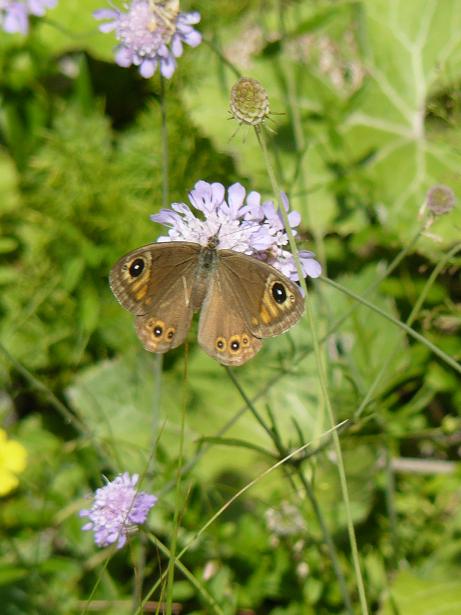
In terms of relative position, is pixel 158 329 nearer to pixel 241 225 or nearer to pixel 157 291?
pixel 157 291

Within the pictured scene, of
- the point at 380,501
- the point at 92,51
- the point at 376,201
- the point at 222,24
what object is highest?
the point at 222,24

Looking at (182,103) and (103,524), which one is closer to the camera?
(103,524)

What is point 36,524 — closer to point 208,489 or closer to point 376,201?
point 208,489

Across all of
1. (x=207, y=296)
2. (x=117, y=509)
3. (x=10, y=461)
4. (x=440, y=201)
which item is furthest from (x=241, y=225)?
(x=10, y=461)

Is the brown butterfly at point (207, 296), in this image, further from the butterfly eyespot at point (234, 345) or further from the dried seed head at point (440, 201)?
the dried seed head at point (440, 201)

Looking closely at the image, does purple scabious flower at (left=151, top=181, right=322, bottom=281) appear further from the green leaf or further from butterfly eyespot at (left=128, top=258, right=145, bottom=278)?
the green leaf

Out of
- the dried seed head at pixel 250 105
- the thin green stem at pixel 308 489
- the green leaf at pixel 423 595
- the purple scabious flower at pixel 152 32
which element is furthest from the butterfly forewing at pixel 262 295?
the green leaf at pixel 423 595

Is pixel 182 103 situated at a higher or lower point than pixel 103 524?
higher

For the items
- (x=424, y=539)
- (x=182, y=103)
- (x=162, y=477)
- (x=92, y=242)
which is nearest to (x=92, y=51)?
(x=182, y=103)
